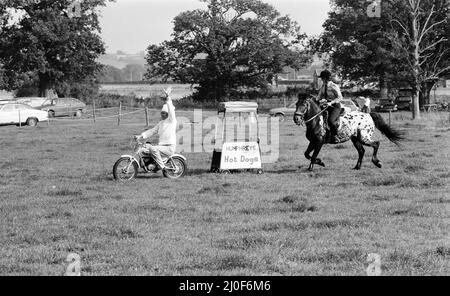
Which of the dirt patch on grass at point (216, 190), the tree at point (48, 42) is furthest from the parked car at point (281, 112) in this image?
the dirt patch on grass at point (216, 190)

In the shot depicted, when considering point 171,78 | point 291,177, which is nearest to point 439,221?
point 291,177

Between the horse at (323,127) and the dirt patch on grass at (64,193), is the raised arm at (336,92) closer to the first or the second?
the horse at (323,127)

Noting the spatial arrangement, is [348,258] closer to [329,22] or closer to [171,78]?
[329,22]

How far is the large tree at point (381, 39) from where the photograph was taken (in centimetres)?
5109

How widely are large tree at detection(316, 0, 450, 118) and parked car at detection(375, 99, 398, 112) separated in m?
2.15

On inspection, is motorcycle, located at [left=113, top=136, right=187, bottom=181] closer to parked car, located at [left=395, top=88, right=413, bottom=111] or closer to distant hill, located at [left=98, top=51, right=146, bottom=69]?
distant hill, located at [left=98, top=51, right=146, bottom=69]

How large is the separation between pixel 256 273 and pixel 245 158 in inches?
373

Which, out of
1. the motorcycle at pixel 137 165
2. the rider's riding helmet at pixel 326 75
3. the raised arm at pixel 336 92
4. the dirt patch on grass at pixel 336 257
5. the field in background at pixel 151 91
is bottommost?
the dirt patch on grass at pixel 336 257

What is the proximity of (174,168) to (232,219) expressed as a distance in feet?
17.3

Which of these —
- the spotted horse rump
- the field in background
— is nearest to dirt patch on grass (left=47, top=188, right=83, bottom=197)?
the spotted horse rump

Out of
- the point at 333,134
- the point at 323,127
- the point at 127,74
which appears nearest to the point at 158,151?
the point at 323,127

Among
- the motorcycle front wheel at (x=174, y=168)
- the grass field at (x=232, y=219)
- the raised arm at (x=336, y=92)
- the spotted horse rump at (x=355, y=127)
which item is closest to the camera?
the grass field at (x=232, y=219)

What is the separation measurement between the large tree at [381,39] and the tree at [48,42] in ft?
71.8

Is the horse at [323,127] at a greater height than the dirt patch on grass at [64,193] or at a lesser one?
greater
